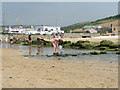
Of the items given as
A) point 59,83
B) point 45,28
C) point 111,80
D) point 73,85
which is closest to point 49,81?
point 59,83

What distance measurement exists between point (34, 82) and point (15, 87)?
83 centimetres

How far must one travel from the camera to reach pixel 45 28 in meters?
124

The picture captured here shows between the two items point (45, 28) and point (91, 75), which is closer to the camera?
point (91, 75)

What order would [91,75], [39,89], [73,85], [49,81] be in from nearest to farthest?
[39,89], [73,85], [49,81], [91,75]

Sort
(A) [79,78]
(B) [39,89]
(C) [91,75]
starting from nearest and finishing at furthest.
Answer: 1. (B) [39,89]
2. (A) [79,78]
3. (C) [91,75]

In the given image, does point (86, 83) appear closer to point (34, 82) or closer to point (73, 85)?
point (73, 85)

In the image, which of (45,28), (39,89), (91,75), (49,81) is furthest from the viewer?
(45,28)

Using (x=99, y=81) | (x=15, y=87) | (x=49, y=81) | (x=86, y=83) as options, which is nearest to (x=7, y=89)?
(x=15, y=87)

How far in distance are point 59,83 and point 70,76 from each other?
1320 mm

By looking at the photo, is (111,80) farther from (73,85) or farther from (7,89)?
(7,89)

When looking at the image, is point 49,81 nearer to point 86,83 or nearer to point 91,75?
point 86,83

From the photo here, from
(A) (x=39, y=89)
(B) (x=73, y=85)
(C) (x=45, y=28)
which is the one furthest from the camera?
(C) (x=45, y=28)

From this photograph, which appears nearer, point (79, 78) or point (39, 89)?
point (39, 89)

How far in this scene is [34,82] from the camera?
7.61 meters
